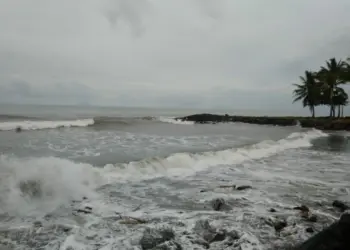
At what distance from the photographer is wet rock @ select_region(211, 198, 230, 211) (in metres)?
7.50

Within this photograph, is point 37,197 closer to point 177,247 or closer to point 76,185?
point 76,185

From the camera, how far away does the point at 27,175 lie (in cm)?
896

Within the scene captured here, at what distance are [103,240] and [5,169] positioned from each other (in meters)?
5.49

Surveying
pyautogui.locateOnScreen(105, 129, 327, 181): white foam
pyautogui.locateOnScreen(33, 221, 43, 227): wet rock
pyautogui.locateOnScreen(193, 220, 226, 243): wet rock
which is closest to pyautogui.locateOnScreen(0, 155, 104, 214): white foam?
pyautogui.locateOnScreen(33, 221, 43, 227): wet rock

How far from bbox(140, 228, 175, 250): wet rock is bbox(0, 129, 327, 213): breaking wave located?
119 inches

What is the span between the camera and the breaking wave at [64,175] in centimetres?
805

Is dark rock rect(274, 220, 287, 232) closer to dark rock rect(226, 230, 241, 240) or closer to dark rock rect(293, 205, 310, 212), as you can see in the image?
dark rock rect(226, 230, 241, 240)

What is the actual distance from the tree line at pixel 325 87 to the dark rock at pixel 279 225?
35969 mm

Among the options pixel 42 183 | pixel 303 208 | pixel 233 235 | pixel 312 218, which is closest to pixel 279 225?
pixel 312 218

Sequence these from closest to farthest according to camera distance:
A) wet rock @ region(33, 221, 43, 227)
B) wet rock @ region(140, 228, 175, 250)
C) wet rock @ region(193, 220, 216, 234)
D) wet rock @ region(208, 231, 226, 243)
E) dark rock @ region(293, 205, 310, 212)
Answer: wet rock @ region(140, 228, 175, 250) → wet rock @ region(208, 231, 226, 243) → wet rock @ region(193, 220, 216, 234) → wet rock @ region(33, 221, 43, 227) → dark rock @ region(293, 205, 310, 212)

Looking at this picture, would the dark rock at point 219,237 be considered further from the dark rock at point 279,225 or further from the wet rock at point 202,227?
the dark rock at point 279,225

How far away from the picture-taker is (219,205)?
25.1 feet

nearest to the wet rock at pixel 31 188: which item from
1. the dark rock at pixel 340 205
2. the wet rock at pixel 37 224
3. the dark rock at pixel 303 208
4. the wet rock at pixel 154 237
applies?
the wet rock at pixel 37 224

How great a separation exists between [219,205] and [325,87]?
40847mm
